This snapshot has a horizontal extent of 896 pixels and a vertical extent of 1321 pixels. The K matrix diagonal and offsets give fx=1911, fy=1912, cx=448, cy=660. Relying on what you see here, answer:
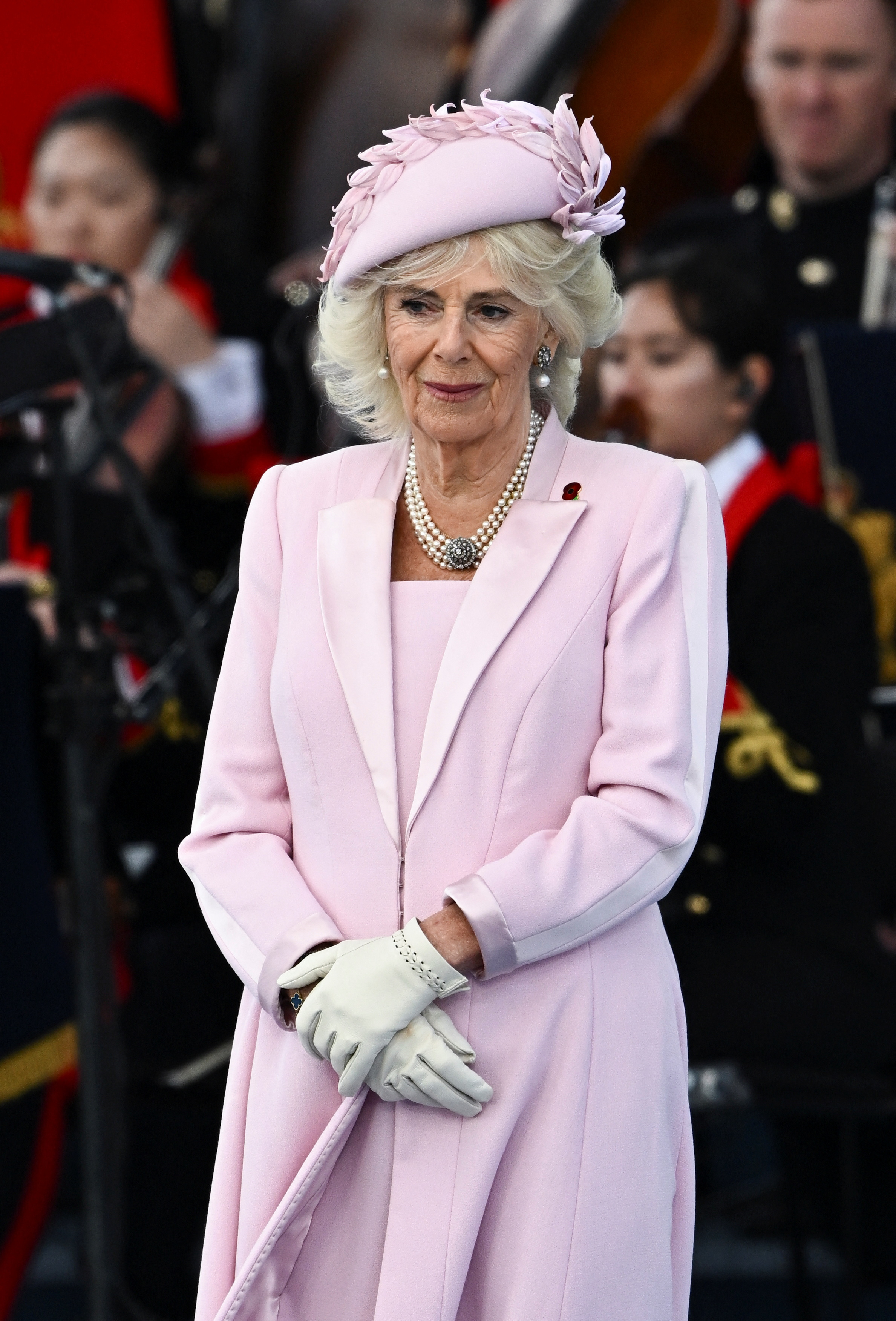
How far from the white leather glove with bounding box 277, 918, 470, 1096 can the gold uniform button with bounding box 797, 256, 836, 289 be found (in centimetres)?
247

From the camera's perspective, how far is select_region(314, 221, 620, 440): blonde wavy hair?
5.11 ft

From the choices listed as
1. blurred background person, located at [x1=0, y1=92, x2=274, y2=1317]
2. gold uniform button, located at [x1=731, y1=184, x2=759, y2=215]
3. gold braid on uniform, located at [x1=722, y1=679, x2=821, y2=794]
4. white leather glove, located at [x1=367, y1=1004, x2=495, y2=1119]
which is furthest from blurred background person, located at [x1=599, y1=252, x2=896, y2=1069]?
gold uniform button, located at [x1=731, y1=184, x2=759, y2=215]

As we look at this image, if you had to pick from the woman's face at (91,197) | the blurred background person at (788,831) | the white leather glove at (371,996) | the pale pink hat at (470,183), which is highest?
the woman's face at (91,197)

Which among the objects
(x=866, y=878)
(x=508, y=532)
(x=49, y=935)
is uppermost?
(x=508, y=532)

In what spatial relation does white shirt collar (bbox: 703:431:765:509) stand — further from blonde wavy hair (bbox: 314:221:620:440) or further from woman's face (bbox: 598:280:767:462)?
blonde wavy hair (bbox: 314:221:620:440)

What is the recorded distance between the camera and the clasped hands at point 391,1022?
58.6 inches

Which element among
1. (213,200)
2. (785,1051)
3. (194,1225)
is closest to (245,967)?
(785,1051)

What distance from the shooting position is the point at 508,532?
1605mm

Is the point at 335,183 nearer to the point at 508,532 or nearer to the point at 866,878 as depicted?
the point at 866,878

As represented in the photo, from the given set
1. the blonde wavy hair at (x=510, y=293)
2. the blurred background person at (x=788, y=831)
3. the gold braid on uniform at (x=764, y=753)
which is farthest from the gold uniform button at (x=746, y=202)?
the blonde wavy hair at (x=510, y=293)

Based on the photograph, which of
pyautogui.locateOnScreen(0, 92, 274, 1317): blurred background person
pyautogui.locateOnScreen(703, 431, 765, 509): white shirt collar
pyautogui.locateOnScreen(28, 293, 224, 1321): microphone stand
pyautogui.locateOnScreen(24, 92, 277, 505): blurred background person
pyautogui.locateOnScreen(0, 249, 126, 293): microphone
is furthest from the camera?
pyautogui.locateOnScreen(24, 92, 277, 505): blurred background person

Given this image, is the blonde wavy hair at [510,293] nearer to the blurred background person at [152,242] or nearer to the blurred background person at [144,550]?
the blurred background person at [144,550]

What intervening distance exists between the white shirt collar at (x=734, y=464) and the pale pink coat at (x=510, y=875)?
1131mm

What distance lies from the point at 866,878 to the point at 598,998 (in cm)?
121
